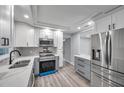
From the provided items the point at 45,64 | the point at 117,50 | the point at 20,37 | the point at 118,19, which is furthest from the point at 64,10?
the point at 45,64

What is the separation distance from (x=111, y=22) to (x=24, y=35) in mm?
3283

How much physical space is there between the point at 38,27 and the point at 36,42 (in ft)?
2.62

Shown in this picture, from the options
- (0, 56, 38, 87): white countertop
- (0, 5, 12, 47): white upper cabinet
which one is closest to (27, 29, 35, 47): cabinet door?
(0, 56, 38, 87): white countertop

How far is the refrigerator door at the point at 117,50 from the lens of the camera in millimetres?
1388

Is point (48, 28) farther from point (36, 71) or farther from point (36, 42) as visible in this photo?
point (36, 71)

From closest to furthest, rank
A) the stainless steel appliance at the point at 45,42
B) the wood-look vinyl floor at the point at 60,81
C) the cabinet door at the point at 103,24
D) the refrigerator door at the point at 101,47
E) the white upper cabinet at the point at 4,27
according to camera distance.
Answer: the white upper cabinet at the point at 4,27
the refrigerator door at the point at 101,47
the cabinet door at the point at 103,24
the wood-look vinyl floor at the point at 60,81
the stainless steel appliance at the point at 45,42

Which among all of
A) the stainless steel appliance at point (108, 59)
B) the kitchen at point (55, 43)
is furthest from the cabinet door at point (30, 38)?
the stainless steel appliance at point (108, 59)

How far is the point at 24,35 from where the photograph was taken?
3020 millimetres

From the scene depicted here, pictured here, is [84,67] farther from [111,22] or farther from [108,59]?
[111,22]

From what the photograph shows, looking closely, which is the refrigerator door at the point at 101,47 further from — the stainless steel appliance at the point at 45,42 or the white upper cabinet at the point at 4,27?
the stainless steel appliance at the point at 45,42

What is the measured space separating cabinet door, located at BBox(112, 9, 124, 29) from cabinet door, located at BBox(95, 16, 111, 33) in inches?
5.0

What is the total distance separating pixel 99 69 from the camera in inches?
73.5

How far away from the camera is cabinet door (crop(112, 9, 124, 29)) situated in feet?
5.30
